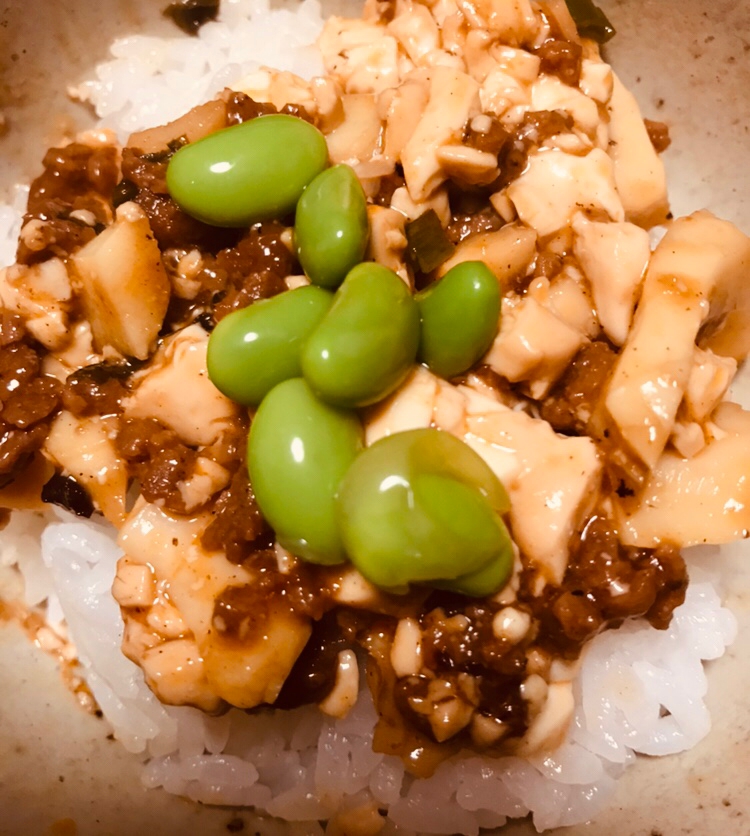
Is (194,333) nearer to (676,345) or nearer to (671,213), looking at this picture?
(676,345)

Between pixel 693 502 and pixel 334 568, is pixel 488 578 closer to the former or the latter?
pixel 334 568

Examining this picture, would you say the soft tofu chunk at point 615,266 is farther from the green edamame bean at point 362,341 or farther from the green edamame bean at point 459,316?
the green edamame bean at point 362,341

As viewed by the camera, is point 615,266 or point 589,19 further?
point 589,19

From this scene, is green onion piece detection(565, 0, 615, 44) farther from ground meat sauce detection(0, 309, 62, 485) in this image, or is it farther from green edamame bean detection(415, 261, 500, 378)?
ground meat sauce detection(0, 309, 62, 485)

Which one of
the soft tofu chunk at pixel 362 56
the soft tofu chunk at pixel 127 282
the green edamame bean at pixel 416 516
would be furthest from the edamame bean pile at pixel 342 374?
the soft tofu chunk at pixel 362 56

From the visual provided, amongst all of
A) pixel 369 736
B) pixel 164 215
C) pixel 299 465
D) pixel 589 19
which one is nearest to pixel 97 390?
pixel 164 215

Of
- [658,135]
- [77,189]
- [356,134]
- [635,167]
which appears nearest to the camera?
[356,134]

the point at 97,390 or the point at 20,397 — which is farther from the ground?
the point at 97,390
